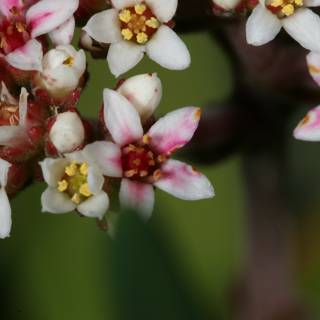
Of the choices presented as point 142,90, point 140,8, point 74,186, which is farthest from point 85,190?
point 140,8

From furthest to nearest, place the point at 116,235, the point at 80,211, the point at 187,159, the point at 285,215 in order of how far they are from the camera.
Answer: the point at 285,215
the point at 187,159
the point at 80,211
the point at 116,235

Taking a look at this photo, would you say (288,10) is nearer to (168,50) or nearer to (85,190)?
(168,50)

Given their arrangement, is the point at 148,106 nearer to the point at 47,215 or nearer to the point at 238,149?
the point at 238,149

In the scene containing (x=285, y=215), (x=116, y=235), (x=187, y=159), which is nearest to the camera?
(x=116, y=235)

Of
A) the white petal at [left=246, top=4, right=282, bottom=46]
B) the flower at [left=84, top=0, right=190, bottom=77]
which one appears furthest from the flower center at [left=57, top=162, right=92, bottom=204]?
the white petal at [left=246, top=4, right=282, bottom=46]

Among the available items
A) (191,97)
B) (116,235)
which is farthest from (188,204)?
(116,235)

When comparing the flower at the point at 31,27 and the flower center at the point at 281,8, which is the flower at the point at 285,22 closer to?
the flower center at the point at 281,8
